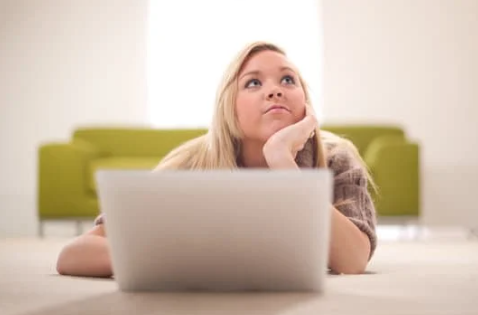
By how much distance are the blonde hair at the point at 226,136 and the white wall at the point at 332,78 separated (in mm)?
4678

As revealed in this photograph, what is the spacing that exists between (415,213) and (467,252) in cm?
230

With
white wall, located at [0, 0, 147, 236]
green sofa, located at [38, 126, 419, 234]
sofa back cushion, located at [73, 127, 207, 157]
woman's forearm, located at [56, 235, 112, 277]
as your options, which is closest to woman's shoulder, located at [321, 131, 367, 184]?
woman's forearm, located at [56, 235, 112, 277]

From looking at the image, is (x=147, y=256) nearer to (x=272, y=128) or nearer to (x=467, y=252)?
(x=272, y=128)

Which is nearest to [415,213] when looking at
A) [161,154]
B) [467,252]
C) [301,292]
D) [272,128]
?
[161,154]

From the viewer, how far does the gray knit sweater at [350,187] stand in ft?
6.20

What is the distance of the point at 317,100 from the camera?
21.9ft

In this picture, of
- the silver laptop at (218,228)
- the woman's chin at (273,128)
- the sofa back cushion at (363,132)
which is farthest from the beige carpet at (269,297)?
→ the sofa back cushion at (363,132)

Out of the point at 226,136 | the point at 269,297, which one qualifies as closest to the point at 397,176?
the point at 226,136

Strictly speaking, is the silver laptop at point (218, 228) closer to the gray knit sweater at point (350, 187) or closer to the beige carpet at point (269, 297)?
the beige carpet at point (269, 297)

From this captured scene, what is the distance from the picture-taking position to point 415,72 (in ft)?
21.8

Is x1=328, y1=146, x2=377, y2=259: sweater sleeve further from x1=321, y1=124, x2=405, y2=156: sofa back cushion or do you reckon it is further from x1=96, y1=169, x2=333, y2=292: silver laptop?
x1=321, y1=124, x2=405, y2=156: sofa back cushion

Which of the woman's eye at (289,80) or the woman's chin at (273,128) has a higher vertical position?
the woman's eye at (289,80)

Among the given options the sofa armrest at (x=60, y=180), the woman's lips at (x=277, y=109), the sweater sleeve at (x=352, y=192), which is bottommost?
the sofa armrest at (x=60, y=180)

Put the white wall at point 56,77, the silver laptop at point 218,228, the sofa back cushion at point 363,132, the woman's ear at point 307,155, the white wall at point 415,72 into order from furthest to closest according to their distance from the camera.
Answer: the white wall at point 56,77 < the white wall at point 415,72 < the sofa back cushion at point 363,132 < the woman's ear at point 307,155 < the silver laptop at point 218,228
